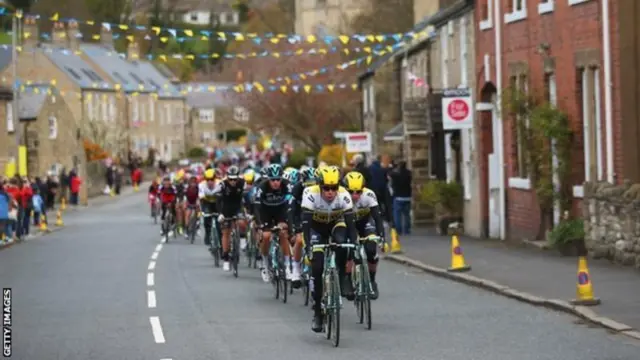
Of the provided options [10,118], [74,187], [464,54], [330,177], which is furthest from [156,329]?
[74,187]

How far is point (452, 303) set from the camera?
2050 cm

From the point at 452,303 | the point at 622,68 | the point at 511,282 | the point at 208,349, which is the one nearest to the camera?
the point at 208,349

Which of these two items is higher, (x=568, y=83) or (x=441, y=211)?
(x=568, y=83)

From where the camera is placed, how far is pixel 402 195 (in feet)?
122

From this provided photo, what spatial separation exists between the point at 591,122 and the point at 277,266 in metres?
8.42

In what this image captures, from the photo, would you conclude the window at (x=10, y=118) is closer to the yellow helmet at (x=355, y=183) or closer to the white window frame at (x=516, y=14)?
the white window frame at (x=516, y=14)

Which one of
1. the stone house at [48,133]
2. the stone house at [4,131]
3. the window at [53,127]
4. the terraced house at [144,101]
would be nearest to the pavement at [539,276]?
the stone house at [4,131]

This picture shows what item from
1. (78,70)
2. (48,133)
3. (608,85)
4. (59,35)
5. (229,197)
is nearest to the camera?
(608,85)

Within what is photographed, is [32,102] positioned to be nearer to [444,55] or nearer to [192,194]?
[444,55]

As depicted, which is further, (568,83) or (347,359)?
(568,83)

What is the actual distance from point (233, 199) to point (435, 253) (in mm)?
5892

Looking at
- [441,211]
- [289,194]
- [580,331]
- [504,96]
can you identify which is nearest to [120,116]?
[441,211]

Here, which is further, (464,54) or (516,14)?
(464,54)

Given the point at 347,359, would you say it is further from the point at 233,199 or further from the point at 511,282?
the point at 233,199
